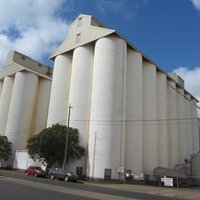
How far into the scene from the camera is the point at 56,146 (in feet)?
159

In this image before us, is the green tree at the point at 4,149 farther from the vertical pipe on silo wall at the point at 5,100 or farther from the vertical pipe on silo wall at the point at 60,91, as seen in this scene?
the vertical pipe on silo wall at the point at 60,91

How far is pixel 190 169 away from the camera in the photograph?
68688 millimetres

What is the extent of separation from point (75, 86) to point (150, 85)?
16.4m

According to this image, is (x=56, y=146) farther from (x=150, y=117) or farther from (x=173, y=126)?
(x=173, y=126)

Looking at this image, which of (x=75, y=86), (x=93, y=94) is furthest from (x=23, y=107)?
(x=93, y=94)

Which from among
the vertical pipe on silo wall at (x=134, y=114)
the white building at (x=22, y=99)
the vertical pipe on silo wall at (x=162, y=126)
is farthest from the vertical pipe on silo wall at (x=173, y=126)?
the white building at (x=22, y=99)

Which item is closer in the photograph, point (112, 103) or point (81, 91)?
point (112, 103)

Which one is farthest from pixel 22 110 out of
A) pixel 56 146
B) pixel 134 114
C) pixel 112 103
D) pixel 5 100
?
pixel 134 114

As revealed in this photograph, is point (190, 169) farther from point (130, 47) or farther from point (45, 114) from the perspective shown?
point (45, 114)

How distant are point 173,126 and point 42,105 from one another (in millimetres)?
31786

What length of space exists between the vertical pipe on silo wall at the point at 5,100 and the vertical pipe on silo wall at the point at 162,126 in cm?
3684

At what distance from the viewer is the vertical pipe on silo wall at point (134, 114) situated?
51.1 metres

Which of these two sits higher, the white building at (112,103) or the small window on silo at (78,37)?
the small window on silo at (78,37)

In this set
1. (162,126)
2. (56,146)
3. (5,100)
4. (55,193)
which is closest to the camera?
(55,193)
